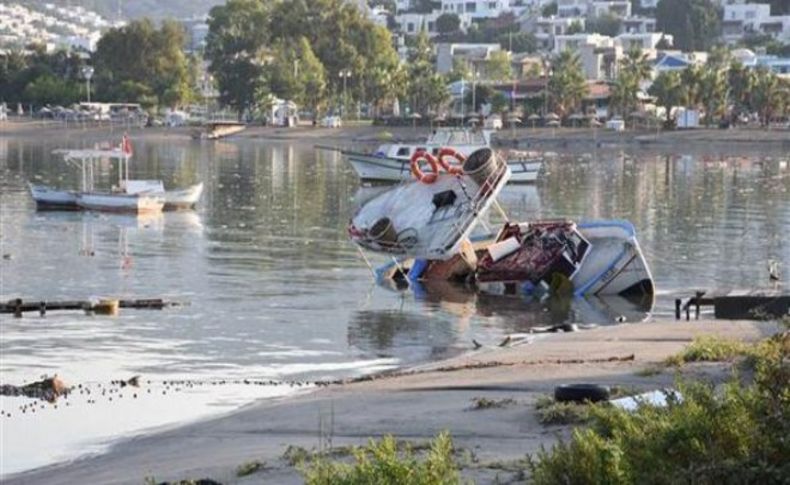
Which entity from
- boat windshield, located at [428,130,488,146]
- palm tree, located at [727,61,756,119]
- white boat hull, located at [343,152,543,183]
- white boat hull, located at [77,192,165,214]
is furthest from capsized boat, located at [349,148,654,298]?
palm tree, located at [727,61,756,119]

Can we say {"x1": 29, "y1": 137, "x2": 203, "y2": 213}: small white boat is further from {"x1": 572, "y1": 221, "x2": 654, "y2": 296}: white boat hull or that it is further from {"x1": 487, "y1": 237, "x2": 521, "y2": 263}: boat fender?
{"x1": 572, "y1": 221, "x2": 654, "y2": 296}: white boat hull

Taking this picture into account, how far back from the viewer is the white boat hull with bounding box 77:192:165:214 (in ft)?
212

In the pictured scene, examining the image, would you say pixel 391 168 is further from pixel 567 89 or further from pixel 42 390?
pixel 42 390

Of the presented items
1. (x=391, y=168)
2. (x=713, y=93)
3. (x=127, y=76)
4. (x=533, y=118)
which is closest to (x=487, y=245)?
(x=391, y=168)

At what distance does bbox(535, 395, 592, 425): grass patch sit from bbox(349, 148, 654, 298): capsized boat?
861 inches

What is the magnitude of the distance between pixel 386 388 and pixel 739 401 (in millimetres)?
12429

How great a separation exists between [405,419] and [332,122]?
139490 mm

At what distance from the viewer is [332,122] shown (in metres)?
158

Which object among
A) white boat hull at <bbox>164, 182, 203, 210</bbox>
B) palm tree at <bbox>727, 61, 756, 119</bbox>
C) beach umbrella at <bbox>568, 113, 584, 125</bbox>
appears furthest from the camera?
beach umbrella at <bbox>568, 113, 584, 125</bbox>

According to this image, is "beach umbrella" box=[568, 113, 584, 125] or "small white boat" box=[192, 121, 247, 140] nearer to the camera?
"beach umbrella" box=[568, 113, 584, 125]

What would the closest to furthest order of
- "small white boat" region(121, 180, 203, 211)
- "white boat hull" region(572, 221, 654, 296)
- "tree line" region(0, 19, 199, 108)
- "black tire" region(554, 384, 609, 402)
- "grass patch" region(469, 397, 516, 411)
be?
"black tire" region(554, 384, 609, 402) < "grass patch" region(469, 397, 516, 411) < "white boat hull" region(572, 221, 654, 296) < "small white boat" region(121, 180, 203, 211) < "tree line" region(0, 19, 199, 108)

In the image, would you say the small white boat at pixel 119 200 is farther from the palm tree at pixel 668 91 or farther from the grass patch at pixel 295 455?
the palm tree at pixel 668 91

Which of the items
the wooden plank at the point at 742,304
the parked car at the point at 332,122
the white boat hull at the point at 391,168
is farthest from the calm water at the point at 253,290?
the parked car at the point at 332,122

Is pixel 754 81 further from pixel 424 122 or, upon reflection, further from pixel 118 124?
pixel 118 124
